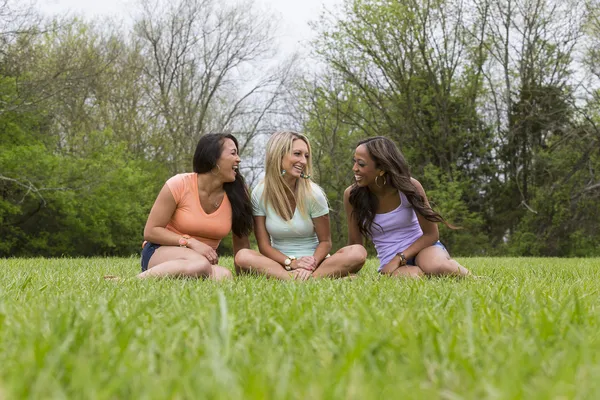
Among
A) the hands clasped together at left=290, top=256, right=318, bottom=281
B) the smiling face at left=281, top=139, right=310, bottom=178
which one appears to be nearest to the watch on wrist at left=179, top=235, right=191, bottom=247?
the hands clasped together at left=290, top=256, right=318, bottom=281

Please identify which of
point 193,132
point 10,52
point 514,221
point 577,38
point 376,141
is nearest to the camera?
point 376,141

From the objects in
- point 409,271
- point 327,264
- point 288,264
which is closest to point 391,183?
point 409,271

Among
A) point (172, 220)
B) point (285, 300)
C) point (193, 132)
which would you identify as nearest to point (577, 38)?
point (193, 132)

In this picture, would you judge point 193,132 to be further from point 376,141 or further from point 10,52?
point 376,141

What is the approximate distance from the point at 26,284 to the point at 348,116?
1802cm

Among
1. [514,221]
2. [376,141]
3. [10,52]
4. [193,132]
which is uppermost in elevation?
[10,52]

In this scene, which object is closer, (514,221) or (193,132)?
(514,221)

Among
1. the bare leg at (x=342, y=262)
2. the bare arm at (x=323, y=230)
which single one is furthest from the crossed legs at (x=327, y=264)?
the bare arm at (x=323, y=230)

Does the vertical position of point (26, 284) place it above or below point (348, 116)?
below

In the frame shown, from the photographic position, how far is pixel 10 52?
14.3m

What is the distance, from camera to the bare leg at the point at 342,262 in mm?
4434

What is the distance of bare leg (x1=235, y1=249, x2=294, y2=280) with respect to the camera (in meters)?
4.39

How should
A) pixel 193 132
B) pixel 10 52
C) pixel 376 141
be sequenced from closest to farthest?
pixel 376 141 → pixel 10 52 → pixel 193 132

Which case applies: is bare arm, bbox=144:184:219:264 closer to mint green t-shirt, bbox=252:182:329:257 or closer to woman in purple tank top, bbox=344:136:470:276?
mint green t-shirt, bbox=252:182:329:257
